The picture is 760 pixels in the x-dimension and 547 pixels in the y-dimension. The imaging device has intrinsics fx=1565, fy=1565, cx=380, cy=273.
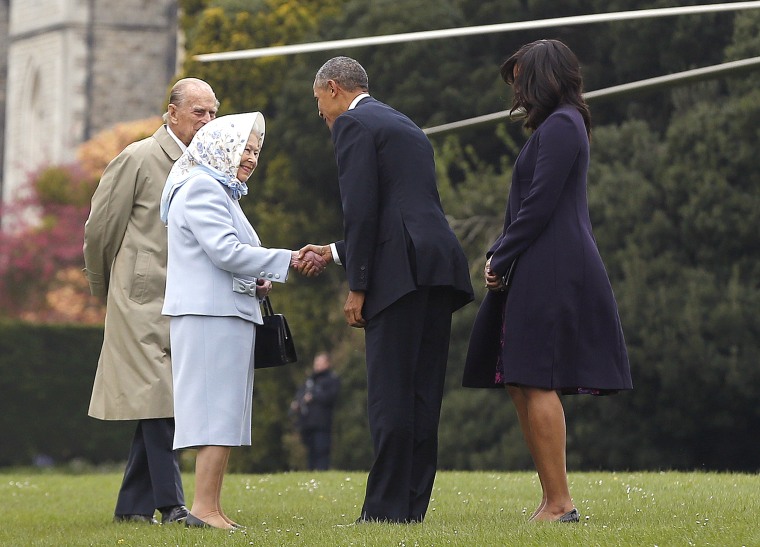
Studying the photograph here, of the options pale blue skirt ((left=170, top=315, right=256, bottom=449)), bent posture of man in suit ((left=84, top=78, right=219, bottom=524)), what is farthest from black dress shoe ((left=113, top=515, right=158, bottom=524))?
pale blue skirt ((left=170, top=315, right=256, bottom=449))

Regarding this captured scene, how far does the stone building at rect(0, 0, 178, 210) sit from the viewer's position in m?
44.5

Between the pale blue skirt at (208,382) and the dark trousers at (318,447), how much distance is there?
13914 mm

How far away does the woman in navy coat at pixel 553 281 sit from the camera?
5898mm

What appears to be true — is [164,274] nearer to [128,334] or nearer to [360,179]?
[128,334]

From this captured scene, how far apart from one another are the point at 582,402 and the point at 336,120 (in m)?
12.5

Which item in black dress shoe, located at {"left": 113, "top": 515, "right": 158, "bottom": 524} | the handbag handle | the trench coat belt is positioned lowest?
black dress shoe, located at {"left": 113, "top": 515, "right": 158, "bottom": 524}

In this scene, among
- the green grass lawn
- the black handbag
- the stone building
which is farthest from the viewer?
the stone building

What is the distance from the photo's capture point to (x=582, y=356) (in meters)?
5.91

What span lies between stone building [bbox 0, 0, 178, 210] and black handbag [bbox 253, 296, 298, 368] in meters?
38.1

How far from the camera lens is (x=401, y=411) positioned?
6.02m

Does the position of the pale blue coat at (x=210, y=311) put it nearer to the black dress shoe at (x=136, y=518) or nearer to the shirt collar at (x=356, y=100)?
the shirt collar at (x=356, y=100)

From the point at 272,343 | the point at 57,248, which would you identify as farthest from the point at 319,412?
the point at 57,248

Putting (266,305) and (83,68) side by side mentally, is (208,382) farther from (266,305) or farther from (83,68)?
(83,68)

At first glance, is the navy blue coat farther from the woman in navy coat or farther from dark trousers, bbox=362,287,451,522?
dark trousers, bbox=362,287,451,522
